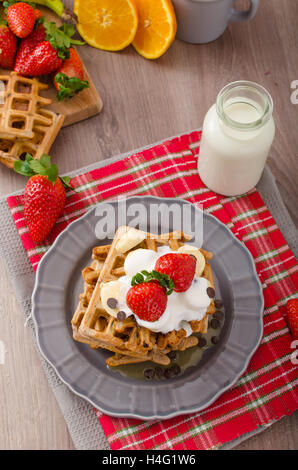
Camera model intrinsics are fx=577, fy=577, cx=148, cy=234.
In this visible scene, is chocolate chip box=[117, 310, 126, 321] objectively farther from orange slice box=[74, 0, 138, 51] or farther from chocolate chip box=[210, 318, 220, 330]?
orange slice box=[74, 0, 138, 51]

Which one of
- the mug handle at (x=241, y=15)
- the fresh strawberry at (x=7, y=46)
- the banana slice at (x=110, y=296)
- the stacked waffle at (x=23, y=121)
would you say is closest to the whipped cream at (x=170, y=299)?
the banana slice at (x=110, y=296)

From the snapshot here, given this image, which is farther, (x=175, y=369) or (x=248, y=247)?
(x=248, y=247)

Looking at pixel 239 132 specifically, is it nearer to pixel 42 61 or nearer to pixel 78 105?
pixel 78 105

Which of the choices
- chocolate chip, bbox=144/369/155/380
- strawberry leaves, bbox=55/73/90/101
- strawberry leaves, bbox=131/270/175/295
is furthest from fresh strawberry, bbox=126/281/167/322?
strawberry leaves, bbox=55/73/90/101

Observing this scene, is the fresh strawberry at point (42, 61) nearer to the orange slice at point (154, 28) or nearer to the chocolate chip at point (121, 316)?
the orange slice at point (154, 28)

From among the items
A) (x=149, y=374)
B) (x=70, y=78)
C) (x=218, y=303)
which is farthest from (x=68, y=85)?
(x=149, y=374)
